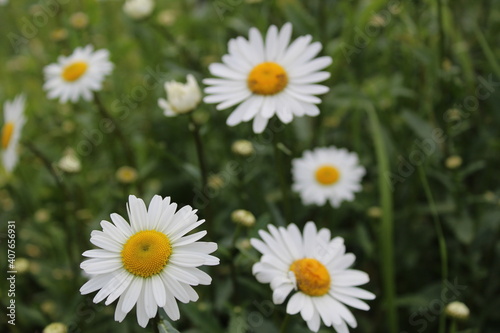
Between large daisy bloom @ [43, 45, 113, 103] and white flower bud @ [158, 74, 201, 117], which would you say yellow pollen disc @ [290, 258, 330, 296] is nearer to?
white flower bud @ [158, 74, 201, 117]

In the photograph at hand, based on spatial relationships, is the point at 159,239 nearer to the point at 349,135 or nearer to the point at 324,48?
the point at 324,48

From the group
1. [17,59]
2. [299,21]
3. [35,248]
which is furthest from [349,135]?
[17,59]

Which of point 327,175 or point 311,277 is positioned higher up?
point 327,175

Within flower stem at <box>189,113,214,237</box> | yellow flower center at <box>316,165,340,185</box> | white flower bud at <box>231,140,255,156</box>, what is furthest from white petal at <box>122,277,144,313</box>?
yellow flower center at <box>316,165,340,185</box>

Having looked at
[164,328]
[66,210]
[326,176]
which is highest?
[326,176]

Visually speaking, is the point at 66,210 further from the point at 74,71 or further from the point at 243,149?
the point at 243,149

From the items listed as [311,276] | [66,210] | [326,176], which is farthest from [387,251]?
[66,210]

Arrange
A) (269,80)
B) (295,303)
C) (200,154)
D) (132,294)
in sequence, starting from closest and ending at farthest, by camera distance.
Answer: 1. (132,294)
2. (295,303)
3. (269,80)
4. (200,154)
